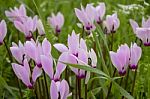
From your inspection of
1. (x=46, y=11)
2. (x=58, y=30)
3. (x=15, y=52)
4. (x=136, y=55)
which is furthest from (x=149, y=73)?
(x=46, y=11)

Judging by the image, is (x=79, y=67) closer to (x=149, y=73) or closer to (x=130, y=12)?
(x=149, y=73)

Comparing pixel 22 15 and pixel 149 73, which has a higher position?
pixel 22 15

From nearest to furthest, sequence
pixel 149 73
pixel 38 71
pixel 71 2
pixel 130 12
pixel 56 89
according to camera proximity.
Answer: pixel 56 89 → pixel 38 71 → pixel 149 73 → pixel 130 12 → pixel 71 2

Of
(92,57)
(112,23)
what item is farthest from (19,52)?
(112,23)


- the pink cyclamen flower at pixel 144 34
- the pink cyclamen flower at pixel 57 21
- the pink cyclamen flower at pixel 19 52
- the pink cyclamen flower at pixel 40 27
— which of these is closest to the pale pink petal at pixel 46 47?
the pink cyclamen flower at pixel 19 52

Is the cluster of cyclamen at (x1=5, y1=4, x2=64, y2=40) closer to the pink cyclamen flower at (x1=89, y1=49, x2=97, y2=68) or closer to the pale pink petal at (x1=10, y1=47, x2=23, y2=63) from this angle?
the pale pink petal at (x1=10, y1=47, x2=23, y2=63)

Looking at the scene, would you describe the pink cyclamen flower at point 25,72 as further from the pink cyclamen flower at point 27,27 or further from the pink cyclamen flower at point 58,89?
the pink cyclamen flower at point 27,27
